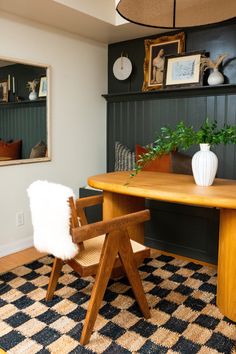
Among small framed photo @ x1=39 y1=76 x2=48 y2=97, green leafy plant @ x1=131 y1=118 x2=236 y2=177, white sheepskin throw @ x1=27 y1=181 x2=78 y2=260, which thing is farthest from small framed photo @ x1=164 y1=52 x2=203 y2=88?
white sheepskin throw @ x1=27 y1=181 x2=78 y2=260

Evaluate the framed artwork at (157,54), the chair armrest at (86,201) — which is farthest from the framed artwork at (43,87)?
→ the chair armrest at (86,201)

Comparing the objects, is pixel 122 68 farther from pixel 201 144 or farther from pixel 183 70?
pixel 201 144

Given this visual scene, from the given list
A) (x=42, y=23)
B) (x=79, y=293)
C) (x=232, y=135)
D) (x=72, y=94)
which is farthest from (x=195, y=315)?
(x=42, y=23)

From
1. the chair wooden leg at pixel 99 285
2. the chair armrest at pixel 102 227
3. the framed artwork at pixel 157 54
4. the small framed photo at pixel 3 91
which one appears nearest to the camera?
the chair armrest at pixel 102 227

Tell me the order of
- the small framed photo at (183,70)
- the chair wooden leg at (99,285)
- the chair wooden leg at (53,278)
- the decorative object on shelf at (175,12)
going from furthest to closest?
the small framed photo at (183,70) → the chair wooden leg at (53,278) → the decorative object on shelf at (175,12) → the chair wooden leg at (99,285)

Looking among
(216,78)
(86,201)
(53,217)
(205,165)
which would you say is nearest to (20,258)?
(86,201)

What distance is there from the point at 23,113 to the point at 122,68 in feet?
4.44

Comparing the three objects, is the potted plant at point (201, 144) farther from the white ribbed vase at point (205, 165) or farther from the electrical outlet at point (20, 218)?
the electrical outlet at point (20, 218)

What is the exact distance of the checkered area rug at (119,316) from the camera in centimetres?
172

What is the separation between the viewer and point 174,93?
11.2 ft

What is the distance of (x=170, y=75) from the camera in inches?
134

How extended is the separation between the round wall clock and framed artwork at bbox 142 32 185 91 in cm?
21

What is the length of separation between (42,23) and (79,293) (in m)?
2.45

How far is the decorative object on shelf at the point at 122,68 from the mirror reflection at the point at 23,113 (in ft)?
3.13
